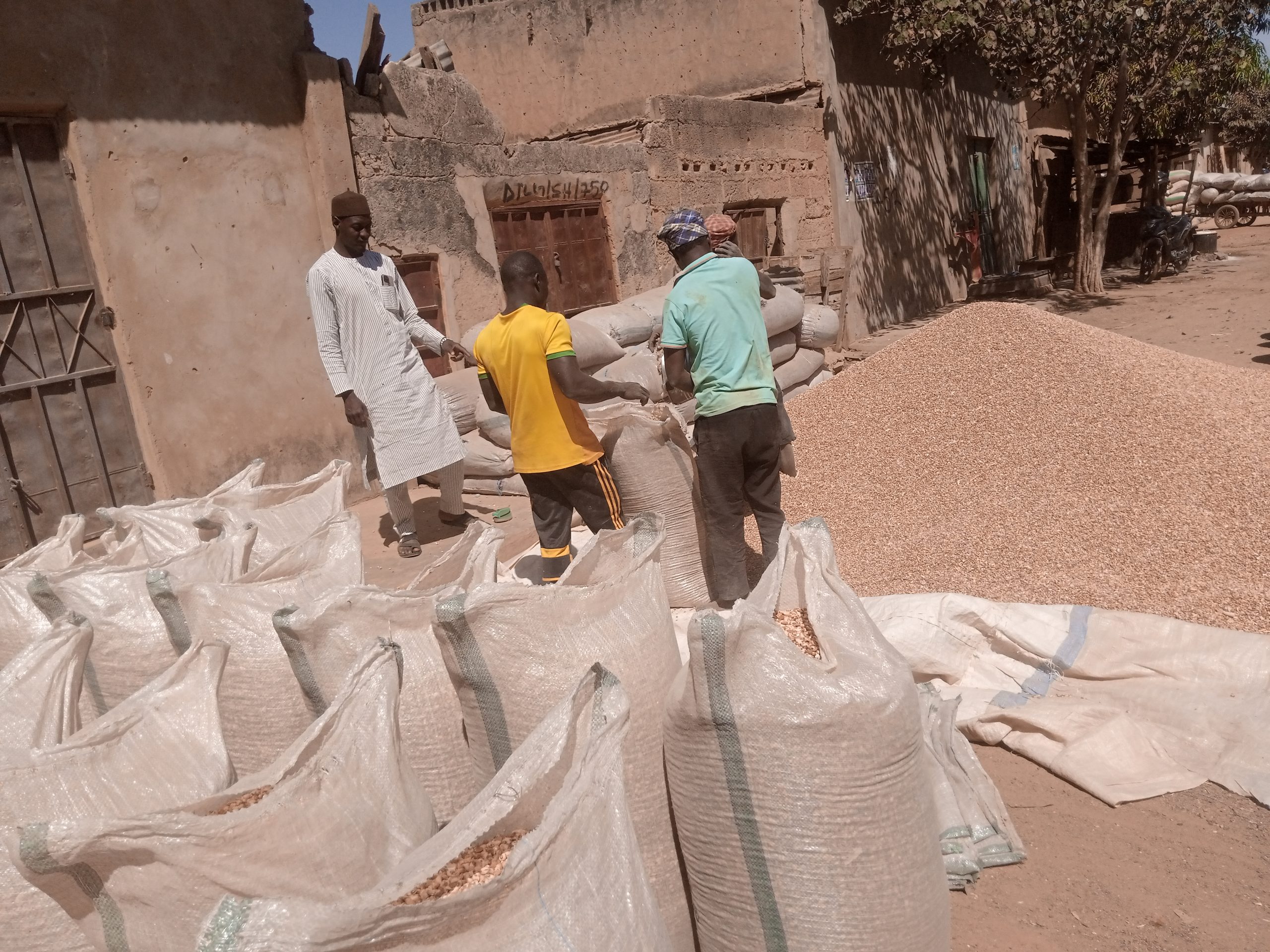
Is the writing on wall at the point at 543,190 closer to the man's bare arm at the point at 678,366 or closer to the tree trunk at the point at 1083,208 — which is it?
the man's bare arm at the point at 678,366

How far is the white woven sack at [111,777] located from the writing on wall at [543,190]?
229 inches

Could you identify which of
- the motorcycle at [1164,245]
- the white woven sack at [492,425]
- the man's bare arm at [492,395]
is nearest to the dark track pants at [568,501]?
the man's bare arm at [492,395]

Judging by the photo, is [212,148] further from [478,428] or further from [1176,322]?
[1176,322]

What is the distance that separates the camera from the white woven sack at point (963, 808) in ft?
6.70

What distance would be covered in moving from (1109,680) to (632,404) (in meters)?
1.79

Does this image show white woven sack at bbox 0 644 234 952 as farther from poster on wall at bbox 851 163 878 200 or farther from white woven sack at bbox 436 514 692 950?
poster on wall at bbox 851 163 878 200

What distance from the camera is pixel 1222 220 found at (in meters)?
24.2

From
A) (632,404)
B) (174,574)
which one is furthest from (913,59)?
(174,574)

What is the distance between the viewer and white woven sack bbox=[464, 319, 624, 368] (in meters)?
5.53

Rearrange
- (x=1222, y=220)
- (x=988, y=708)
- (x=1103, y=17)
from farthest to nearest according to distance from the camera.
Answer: (x=1222, y=220), (x=1103, y=17), (x=988, y=708)

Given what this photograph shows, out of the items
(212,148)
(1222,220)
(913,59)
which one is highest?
(913,59)

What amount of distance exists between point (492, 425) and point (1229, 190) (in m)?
25.9

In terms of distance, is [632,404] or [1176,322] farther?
[1176,322]

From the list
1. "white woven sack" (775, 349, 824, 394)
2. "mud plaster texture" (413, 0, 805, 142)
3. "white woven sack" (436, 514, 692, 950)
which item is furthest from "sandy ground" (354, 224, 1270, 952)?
"mud plaster texture" (413, 0, 805, 142)
